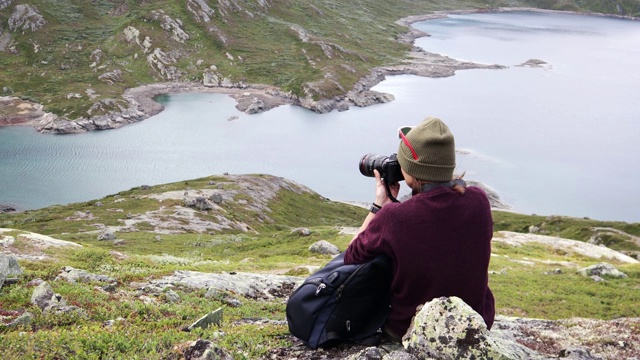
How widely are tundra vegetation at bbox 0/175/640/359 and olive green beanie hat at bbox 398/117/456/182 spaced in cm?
488

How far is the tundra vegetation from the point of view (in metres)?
10.2

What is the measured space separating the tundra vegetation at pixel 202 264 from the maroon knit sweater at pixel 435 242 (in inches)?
137

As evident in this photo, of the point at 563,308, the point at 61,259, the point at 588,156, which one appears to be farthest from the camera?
the point at 588,156

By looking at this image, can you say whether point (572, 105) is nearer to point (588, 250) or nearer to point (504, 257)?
point (588, 250)

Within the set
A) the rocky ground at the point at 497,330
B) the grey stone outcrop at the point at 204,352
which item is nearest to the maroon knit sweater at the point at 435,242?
the rocky ground at the point at 497,330

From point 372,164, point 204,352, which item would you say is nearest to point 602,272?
point 372,164

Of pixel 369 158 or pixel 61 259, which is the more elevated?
pixel 369 158

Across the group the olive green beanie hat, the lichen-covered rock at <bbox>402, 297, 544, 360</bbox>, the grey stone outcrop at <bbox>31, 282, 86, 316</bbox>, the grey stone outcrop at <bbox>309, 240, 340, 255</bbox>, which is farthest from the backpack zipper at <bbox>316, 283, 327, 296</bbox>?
the grey stone outcrop at <bbox>309, 240, 340, 255</bbox>

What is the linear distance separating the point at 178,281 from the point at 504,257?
36997mm

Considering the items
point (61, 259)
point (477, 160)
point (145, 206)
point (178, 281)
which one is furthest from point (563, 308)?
point (477, 160)

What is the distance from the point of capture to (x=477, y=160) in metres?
127

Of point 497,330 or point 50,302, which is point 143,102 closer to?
point 50,302

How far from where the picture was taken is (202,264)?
30766 millimetres

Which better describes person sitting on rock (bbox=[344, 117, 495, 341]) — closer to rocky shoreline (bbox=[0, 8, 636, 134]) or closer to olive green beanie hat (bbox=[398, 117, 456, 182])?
olive green beanie hat (bbox=[398, 117, 456, 182])
